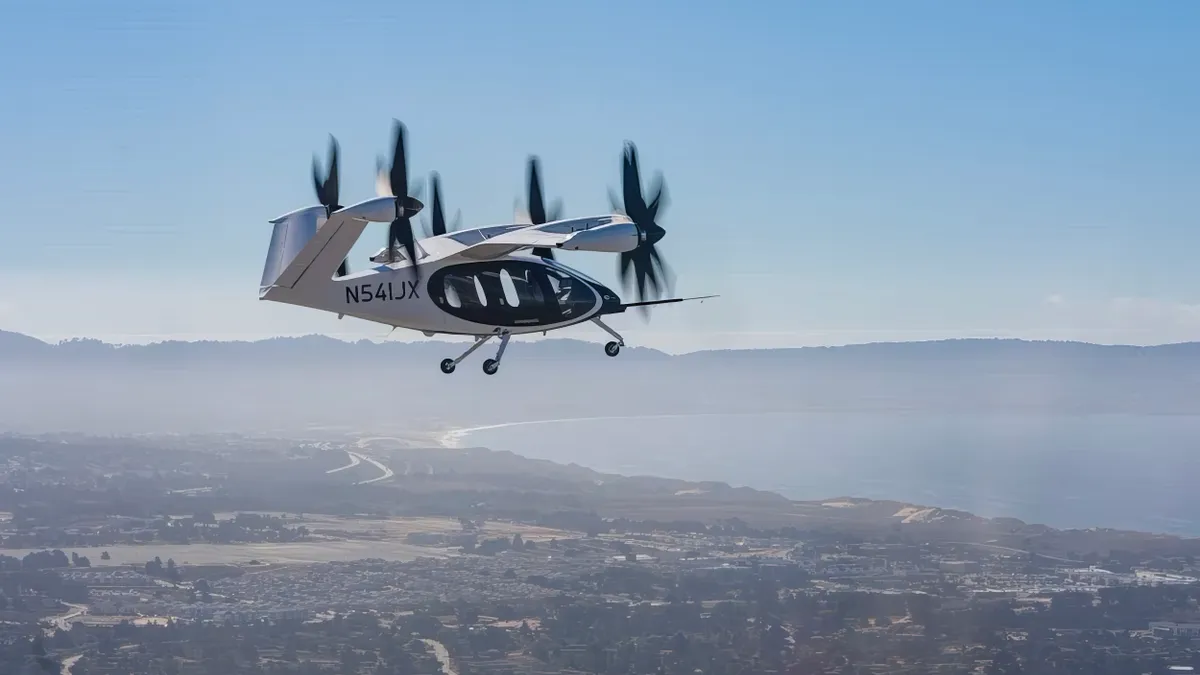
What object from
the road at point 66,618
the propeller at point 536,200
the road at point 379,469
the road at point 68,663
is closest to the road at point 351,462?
the road at point 379,469

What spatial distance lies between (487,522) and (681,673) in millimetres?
49369

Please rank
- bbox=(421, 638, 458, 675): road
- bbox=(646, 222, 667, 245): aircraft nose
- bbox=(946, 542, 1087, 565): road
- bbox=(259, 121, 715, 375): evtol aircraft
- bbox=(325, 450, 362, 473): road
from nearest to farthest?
1. bbox=(259, 121, 715, 375): evtol aircraft
2. bbox=(646, 222, 667, 245): aircraft nose
3. bbox=(421, 638, 458, 675): road
4. bbox=(946, 542, 1087, 565): road
5. bbox=(325, 450, 362, 473): road

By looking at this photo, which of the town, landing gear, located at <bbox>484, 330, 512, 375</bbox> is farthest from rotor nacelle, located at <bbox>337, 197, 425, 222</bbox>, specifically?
the town

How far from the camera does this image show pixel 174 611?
9956 centimetres

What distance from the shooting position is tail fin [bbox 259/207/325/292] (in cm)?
3572

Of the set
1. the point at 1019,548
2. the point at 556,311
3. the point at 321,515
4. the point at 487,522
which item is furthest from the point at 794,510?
the point at 556,311

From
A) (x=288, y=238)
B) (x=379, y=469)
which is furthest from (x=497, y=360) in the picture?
(x=379, y=469)

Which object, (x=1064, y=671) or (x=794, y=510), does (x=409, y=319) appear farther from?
(x=794, y=510)

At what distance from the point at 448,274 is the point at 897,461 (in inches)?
5587

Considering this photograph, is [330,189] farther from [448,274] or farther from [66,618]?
[66,618]

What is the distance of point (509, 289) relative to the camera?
1419 inches

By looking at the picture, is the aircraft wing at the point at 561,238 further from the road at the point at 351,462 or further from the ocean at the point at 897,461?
the road at the point at 351,462

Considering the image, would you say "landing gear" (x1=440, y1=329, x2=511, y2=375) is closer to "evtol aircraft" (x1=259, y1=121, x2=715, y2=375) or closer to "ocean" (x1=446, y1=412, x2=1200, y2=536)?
"evtol aircraft" (x1=259, y1=121, x2=715, y2=375)

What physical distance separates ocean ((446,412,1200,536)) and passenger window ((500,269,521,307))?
111m
